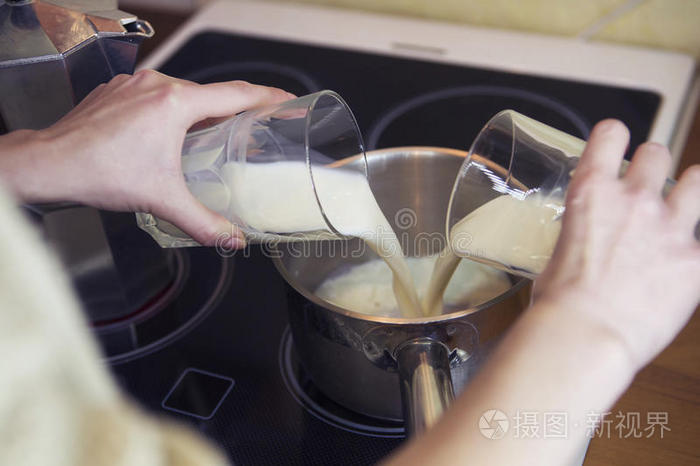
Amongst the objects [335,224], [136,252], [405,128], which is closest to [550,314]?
[335,224]

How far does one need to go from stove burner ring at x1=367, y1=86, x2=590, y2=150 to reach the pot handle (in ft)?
1.46

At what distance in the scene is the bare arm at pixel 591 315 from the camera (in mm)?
398

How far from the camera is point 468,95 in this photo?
3.44ft

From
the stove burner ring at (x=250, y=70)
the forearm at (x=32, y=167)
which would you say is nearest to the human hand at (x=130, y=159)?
the forearm at (x=32, y=167)

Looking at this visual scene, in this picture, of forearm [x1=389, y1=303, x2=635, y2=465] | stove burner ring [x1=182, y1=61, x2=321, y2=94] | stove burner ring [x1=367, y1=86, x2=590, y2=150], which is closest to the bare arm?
forearm [x1=389, y1=303, x2=635, y2=465]

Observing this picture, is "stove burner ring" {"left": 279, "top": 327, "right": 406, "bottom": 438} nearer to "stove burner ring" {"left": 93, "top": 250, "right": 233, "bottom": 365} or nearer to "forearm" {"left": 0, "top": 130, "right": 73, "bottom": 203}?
"stove burner ring" {"left": 93, "top": 250, "right": 233, "bottom": 365}

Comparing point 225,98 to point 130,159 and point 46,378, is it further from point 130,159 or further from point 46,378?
point 46,378

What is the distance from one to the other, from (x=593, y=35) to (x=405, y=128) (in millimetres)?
360

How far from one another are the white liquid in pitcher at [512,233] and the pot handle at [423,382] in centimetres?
9

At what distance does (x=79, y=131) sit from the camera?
1.98 feet

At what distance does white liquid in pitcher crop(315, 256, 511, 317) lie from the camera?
2.52ft

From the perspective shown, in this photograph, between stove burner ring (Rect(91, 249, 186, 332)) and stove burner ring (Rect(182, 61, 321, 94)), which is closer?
stove burner ring (Rect(91, 249, 186, 332))

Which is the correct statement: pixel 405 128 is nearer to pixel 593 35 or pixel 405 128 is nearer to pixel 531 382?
pixel 593 35

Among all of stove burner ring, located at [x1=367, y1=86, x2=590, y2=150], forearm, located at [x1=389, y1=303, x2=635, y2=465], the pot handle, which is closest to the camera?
forearm, located at [x1=389, y1=303, x2=635, y2=465]
